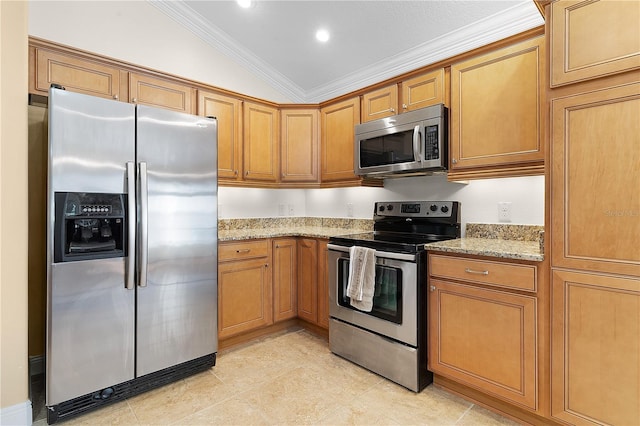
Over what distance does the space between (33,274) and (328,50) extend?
121 inches

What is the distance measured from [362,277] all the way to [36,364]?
2.43 metres

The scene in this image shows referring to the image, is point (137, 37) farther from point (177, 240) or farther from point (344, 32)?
point (177, 240)

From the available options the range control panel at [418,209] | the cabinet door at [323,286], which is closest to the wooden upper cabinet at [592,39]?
the range control panel at [418,209]

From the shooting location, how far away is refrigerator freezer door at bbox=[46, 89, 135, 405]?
72.6 inches

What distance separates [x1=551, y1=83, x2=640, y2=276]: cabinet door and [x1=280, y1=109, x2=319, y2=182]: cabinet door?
2.20 meters

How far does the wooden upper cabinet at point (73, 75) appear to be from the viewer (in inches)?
86.4

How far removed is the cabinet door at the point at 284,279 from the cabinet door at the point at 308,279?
0.06 metres

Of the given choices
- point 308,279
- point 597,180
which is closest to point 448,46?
point 597,180

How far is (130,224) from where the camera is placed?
206 cm

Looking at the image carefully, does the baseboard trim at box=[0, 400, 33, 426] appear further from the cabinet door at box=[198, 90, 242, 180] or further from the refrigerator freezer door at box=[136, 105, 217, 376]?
the cabinet door at box=[198, 90, 242, 180]

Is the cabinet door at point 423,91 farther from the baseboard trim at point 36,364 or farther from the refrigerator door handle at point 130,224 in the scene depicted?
the baseboard trim at point 36,364

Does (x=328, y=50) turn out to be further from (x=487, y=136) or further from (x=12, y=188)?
(x=12, y=188)

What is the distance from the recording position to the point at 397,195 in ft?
10.3

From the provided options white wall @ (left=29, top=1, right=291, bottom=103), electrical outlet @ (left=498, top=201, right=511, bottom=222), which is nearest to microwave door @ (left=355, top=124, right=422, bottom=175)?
electrical outlet @ (left=498, top=201, right=511, bottom=222)
